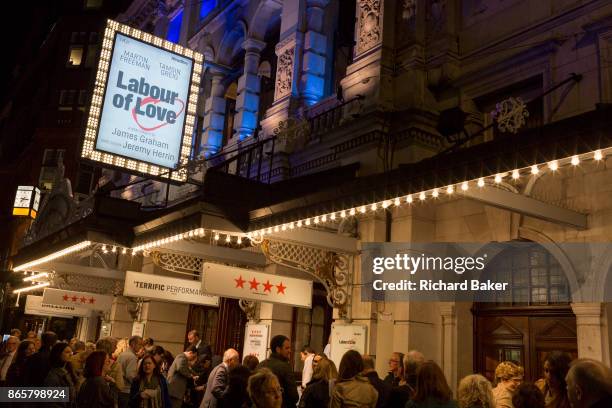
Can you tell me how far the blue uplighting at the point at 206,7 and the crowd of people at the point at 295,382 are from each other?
48.7 feet

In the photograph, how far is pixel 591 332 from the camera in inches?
341

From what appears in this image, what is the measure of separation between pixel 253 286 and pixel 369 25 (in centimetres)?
659

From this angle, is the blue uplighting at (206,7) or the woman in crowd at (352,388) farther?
the blue uplighting at (206,7)

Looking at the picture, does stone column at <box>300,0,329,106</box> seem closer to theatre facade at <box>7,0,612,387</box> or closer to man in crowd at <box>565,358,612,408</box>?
theatre facade at <box>7,0,612,387</box>

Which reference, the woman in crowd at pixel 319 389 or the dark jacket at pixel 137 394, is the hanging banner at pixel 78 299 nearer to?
the dark jacket at pixel 137 394

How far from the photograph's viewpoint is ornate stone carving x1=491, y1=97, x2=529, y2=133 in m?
9.27

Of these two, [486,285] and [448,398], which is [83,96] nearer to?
[486,285]

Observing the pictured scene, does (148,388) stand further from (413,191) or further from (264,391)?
(413,191)

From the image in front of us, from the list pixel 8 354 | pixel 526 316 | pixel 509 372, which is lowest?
pixel 8 354

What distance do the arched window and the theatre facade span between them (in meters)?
0.03

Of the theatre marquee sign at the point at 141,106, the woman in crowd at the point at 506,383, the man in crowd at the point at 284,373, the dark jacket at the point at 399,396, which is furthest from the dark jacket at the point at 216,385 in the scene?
the theatre marquee sign at the point at 141,106

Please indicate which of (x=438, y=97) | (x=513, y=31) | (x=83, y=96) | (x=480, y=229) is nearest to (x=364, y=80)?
(x=438, y=97)

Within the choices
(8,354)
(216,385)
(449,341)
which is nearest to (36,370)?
(216,385)

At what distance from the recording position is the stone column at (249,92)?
17.9 m
